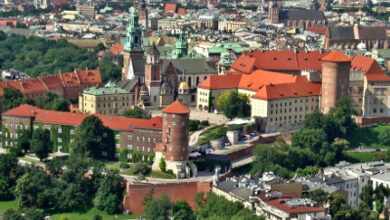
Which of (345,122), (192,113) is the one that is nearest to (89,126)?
(192,113)

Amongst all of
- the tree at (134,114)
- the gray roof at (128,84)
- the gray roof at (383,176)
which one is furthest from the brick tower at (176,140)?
the gray roof at (128,84)

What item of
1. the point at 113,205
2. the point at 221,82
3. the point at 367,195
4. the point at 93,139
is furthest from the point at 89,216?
the point at 221,82

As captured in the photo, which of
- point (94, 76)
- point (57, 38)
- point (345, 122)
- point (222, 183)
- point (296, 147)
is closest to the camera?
point (222, 183)

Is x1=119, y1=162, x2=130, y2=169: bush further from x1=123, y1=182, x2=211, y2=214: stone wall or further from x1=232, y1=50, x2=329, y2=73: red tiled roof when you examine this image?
x1=232, y1=50, x2=329, y2=73: red tiled roof

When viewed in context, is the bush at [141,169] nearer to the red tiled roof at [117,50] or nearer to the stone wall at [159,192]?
the stone wall at [159,192]

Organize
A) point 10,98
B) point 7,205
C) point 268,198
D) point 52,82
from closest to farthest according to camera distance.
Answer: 1. point 268,198
2. point 7,205
3. point 10,98
4. point 52,82

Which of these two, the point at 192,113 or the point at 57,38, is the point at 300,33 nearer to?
the point at 57,38

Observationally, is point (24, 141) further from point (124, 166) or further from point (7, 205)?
point (124, 166)
